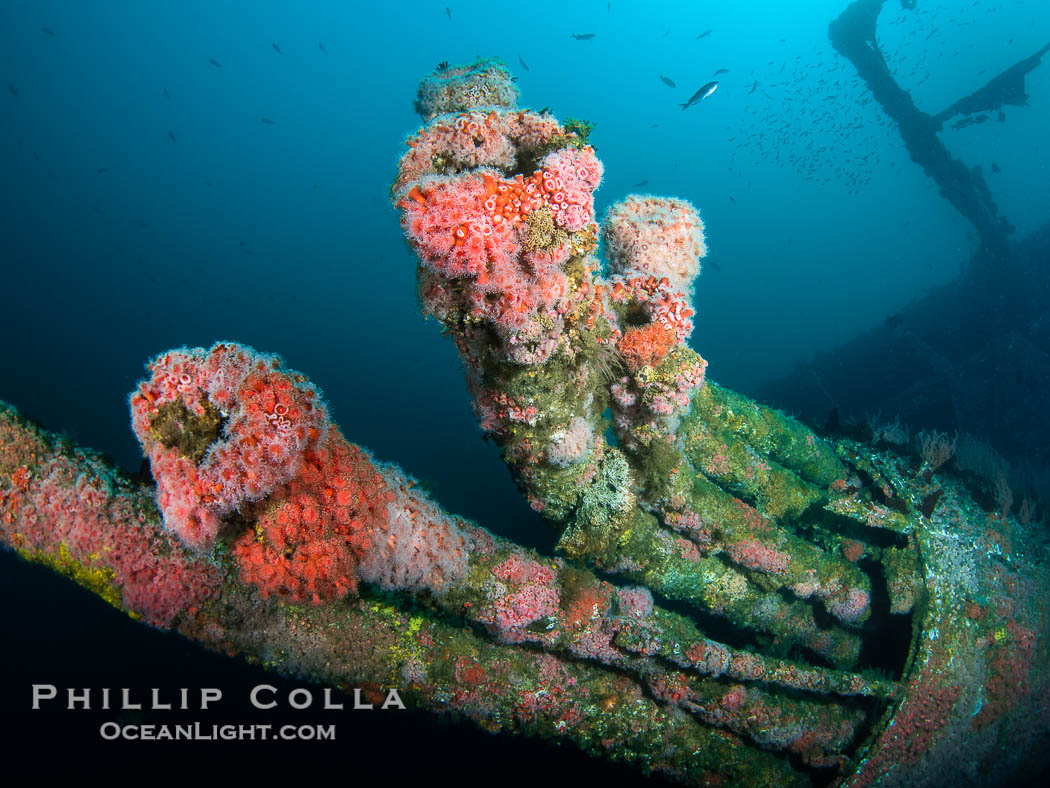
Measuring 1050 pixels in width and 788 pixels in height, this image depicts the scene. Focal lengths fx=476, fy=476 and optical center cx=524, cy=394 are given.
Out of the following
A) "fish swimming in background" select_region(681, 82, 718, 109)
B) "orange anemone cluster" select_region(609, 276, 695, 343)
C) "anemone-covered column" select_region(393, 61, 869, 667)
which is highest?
"fish swimming in background" select_region(681, 82, 718, 109)

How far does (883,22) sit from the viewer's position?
114 metres

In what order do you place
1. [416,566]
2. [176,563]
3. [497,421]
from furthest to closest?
[497,421], [416,566], [176,563]

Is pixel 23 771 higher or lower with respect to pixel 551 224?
lower

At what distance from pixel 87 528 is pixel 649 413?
4337 millimetres

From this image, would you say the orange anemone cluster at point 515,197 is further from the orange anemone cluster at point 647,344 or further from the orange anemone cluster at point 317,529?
the orange anemone cluster at point 317,529

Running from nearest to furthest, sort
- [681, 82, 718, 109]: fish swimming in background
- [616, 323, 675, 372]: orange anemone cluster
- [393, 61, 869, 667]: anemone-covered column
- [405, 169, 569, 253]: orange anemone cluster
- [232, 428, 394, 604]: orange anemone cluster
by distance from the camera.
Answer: [405, 169, 569, 253]: orange anemone cluster → [393, 61, 869, 667]: anemone-covered column → [232, 428, 394, 604]: orange anemone cluster → [616, 323, 675, 372]: orange anemone cluster → [681, 82, 718, 109]: fish swimming in background

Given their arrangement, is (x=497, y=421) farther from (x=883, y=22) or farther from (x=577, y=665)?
(x=883, y=22)

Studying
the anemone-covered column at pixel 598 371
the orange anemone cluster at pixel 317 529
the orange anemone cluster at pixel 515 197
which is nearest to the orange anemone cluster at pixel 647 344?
the anemone-covered column at pixel 598 371

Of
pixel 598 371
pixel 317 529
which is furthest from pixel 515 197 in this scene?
pixel 317 529

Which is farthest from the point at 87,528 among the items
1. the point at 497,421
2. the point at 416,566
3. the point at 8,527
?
the point at 497,421

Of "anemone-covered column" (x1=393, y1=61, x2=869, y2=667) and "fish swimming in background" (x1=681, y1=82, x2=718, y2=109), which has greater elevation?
"fish swimming in background" (x1=681, y1=82, x2=718, y2=109)

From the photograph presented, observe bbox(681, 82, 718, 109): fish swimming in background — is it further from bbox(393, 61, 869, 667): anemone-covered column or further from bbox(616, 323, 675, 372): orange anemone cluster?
bbox(616, 323, 675, 372): orange anemone cluster

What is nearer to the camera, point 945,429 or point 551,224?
point 551,224

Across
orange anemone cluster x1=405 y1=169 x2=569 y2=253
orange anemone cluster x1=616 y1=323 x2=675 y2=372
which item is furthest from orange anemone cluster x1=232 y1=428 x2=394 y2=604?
orange anemone cluster x1=616 y1=323 x2=675 y2=372
